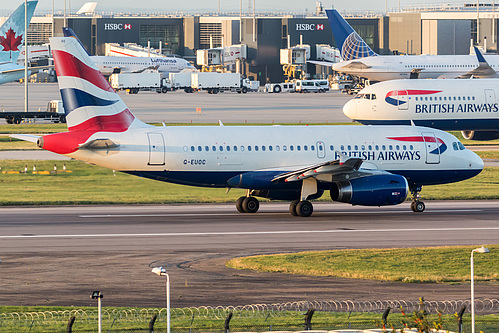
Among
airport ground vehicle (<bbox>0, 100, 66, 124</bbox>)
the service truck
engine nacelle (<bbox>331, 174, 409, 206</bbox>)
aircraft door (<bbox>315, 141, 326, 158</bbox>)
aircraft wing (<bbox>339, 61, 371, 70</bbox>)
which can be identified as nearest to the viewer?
engine nacelle (<bbox>331, 174, 409, 206</bbox>)

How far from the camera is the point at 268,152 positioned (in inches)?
1694

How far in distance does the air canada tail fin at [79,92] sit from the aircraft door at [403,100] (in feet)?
114

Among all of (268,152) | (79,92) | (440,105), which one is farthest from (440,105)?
(79,92)

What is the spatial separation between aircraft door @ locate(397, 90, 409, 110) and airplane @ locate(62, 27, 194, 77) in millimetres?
102249

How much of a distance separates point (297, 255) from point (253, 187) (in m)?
10.5

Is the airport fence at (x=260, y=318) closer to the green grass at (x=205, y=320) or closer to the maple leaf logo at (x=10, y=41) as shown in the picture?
the green grass at (x=205, y=320)

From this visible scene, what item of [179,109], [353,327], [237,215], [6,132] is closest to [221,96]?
[179,109]

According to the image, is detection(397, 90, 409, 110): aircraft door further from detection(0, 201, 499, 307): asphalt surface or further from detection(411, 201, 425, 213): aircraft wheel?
detection(411, 201, 425, 213): aircraft wheel

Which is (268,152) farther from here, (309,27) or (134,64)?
(309,27)

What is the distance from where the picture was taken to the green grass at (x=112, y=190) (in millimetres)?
48312

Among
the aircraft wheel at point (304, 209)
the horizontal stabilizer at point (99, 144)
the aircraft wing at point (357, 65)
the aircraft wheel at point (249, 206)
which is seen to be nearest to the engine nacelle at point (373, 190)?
the aircraft wheel at point (304, 209)

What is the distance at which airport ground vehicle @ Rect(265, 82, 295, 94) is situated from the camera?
161 meters

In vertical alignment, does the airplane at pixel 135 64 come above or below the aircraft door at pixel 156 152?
above

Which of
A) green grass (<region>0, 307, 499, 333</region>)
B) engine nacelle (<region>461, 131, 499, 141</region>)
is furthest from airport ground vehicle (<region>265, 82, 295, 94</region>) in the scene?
green grass (<region>0, 307, 499, 333</region>)
